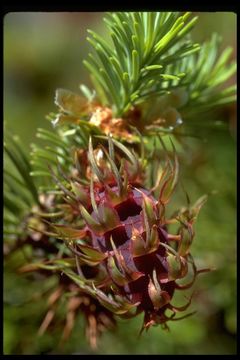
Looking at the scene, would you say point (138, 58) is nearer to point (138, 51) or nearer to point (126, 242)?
point (138, 51)

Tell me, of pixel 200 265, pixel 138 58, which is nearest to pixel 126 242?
pixel 138 58

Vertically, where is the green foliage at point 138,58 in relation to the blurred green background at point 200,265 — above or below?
above

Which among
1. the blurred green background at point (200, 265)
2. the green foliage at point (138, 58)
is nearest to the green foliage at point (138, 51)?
the green foliage at point (138, 58)

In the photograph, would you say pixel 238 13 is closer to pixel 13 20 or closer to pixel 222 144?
pixel 222 144

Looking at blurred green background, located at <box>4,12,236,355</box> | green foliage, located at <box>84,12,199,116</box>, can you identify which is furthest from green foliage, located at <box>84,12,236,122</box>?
blurred green background, located at <box>4,12,236,355</box>

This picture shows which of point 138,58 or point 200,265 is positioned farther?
point 200,265

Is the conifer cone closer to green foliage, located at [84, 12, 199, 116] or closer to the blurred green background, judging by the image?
green foliage, located at [84, 12, 199, 116]

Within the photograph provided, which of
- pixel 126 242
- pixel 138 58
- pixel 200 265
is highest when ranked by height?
pixel 138 58

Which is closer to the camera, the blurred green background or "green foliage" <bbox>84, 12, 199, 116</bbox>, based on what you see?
"green foliage" <bbox>84, 12, 199, 116</bbox>

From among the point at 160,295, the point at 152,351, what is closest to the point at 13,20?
the point at 152,351

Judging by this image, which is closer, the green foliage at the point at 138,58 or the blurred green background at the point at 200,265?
the green foliage at the point at 138,58

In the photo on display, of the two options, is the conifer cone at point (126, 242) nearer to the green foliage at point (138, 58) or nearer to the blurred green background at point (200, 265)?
the green foliage at point (138, 58)

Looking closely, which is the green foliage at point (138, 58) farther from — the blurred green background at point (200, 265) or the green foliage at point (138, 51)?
the blurred green background at point (200, 265)
